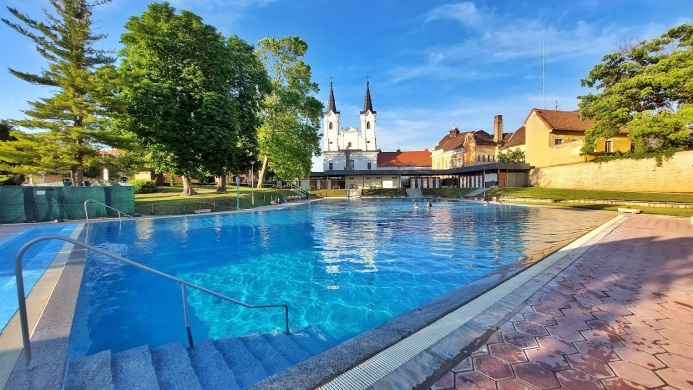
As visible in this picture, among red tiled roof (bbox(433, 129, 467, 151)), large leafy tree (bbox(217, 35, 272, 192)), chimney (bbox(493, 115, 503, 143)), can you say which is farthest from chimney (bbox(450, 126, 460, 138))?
large leafy tree (bbox(217, 35, 272, 192))

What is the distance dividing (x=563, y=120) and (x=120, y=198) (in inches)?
2014

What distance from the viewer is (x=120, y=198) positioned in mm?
19297

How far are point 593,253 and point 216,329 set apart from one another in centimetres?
964

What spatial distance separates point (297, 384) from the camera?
8.78 feet

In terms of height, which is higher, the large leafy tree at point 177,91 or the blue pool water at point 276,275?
the large leafy tree at point 177,91

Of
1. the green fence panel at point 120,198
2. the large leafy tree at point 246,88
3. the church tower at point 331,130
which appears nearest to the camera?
the green fence panel at point 120,198

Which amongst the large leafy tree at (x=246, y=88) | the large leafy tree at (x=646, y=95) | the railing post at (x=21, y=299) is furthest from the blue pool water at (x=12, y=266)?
the large leafy tree at (x=646, y=95)

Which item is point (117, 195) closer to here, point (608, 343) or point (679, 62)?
point (608, 343)

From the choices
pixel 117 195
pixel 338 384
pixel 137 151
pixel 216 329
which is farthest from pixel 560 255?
pixel 137 151

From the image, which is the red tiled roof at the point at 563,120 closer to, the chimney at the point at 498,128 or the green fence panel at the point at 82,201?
the chimney at the point at 498,128

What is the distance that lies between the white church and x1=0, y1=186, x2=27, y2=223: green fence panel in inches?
2180

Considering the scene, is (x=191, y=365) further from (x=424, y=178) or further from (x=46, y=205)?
(x=424, y=178)

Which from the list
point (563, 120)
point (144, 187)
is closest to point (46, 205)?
point (144, 187)

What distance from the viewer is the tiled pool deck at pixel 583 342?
2.74 m
